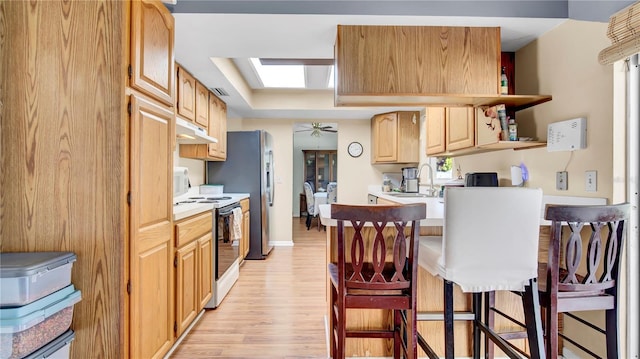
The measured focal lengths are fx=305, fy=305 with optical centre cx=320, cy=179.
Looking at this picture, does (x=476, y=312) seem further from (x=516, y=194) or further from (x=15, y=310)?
(x=15, y=310)

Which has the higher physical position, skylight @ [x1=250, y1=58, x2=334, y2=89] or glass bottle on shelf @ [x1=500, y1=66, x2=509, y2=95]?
skylight @ [x1=250, y1=58, x2=334, y2=89]

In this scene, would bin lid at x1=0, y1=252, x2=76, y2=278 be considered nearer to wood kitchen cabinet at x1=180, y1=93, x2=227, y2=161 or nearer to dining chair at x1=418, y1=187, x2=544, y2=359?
dining chair at x1=418, y1=187, x2=544, y2=359

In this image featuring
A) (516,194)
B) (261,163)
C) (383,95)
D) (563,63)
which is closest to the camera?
(516,194)

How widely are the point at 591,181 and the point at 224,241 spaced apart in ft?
8.81

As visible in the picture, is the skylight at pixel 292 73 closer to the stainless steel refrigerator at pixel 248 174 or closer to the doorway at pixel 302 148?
the stainless steel refrigerator at pixel 248 174

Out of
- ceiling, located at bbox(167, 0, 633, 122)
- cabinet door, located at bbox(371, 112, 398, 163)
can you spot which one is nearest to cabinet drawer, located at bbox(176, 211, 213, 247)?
ceiling, located at bbox(167, 0, 633, 122)

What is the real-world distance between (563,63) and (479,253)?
1526mm

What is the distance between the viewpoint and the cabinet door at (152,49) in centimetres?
142

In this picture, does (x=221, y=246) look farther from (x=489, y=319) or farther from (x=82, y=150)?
(x=489, y=319)

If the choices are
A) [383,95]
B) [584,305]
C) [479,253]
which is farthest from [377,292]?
[383,95]

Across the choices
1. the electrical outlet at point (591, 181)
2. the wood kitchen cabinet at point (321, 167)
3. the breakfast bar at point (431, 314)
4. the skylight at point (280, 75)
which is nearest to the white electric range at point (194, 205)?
the breakfast bar at point (431, 314)

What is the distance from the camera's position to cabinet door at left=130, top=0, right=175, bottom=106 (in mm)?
1423

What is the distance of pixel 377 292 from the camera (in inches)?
58.0

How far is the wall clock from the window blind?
344 cm
